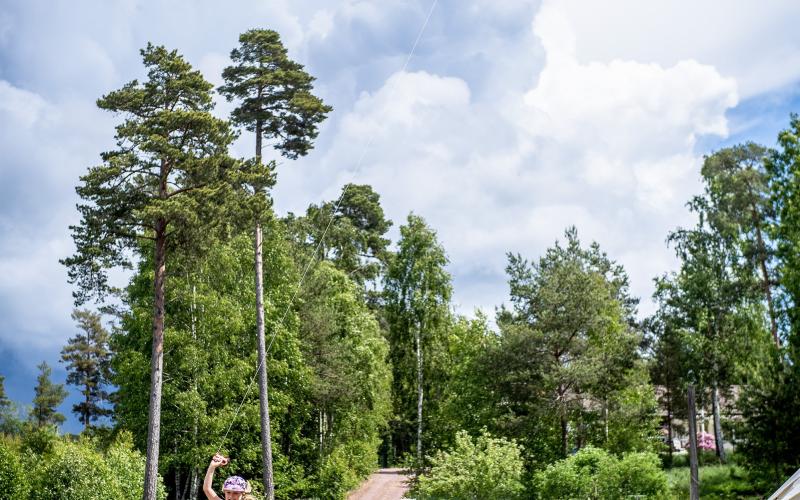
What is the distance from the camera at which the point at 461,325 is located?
120 feet

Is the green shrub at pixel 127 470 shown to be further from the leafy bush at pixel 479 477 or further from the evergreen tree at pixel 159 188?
the leafy bush at pixel 479 477

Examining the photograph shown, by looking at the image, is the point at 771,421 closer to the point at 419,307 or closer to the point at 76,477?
the point at 419,307

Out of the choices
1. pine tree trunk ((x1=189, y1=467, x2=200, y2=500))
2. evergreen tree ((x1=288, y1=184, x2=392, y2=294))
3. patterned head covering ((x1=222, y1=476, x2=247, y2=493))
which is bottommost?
pine tree trunk ((x1=189, y1=467, x2=200, y2=500))

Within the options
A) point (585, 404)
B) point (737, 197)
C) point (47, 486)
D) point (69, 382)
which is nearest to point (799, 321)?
point (585, 404)

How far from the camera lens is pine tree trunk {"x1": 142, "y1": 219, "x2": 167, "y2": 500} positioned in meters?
22.6

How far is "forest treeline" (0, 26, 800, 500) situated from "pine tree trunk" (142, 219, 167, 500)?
58mm

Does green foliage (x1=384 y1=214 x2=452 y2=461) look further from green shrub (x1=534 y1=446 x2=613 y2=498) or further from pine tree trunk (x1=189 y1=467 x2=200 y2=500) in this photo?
green shrub (x1=534 y1=446 x2=613 y2=498)

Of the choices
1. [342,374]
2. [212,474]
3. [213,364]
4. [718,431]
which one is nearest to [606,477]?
[342,374]

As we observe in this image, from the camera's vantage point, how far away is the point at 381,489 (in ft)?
140

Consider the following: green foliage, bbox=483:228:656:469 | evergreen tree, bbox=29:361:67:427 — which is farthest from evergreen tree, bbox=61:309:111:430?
green foliage, bbox=483:228:656:469

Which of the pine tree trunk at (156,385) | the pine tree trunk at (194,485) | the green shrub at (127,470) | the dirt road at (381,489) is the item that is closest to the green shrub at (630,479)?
the pine tree trunk at (156,385)

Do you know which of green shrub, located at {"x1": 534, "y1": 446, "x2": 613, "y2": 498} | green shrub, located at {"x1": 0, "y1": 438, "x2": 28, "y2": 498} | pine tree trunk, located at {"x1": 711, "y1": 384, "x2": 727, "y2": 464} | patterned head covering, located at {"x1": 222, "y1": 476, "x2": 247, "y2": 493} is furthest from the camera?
pine tree trunk, located at {"x1": 711, "y1": 384, "x2": 727, "y2": 464}

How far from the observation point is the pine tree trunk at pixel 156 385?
2262 cm

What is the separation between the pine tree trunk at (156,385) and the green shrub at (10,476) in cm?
587
